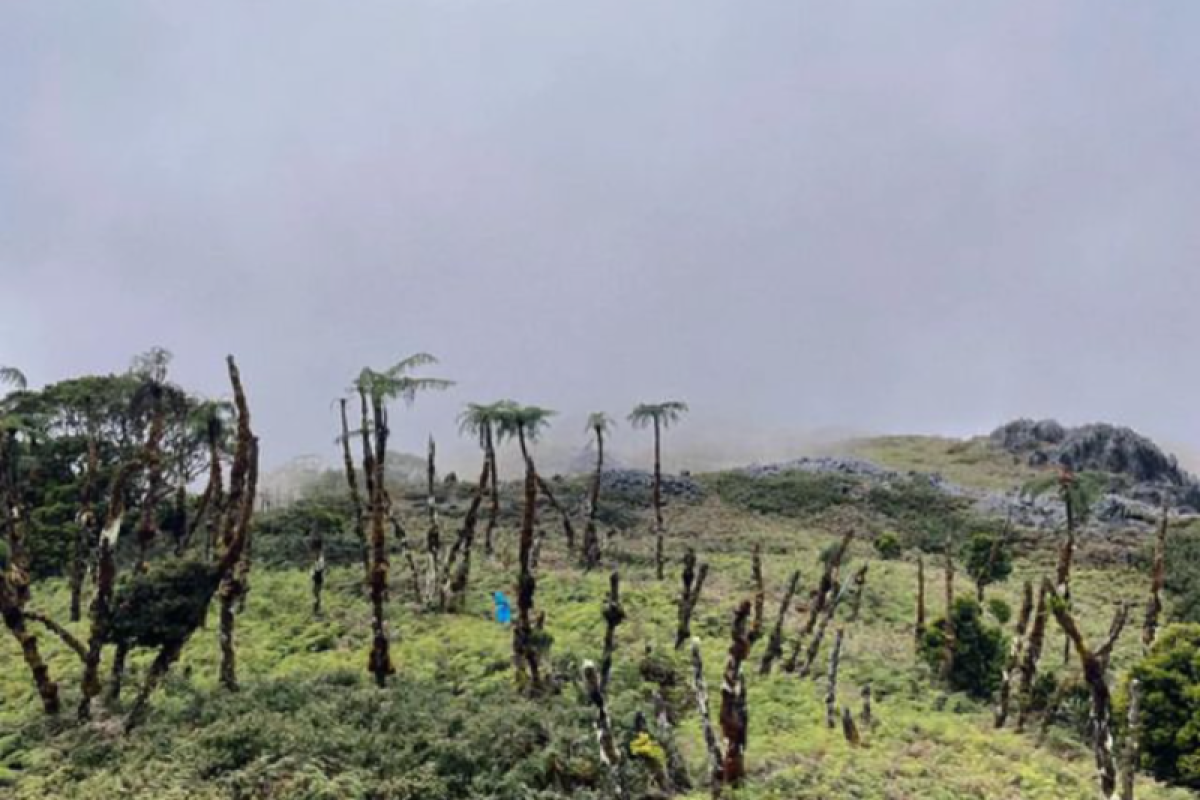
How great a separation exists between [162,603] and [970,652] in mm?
20251

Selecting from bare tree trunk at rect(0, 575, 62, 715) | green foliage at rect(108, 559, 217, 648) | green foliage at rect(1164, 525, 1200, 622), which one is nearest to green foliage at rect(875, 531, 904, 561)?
green foliage at rect(1164, 525, 1200, 622)

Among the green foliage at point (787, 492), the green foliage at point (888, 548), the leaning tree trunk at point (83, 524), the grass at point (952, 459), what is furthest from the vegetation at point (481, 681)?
the grass at point (952, 459)

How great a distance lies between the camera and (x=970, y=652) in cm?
2584

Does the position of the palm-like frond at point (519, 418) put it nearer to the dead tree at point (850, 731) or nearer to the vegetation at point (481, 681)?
the vegetation at point (481, 681)

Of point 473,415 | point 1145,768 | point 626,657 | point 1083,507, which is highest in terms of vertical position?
point 473,415

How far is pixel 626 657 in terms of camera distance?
919 inches

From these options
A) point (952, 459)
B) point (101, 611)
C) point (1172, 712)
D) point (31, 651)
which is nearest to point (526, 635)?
point (101, 611)

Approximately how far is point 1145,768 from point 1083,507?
5940 mm

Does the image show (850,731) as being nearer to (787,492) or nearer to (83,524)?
(83,524)

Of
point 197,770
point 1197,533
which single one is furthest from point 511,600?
point 1197,533

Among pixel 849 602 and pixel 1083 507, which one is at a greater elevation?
pixel 1083 507

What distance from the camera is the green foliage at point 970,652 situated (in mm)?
25672

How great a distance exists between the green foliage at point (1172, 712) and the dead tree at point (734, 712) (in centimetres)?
992

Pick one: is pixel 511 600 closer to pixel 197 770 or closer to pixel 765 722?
pixel 765 722
